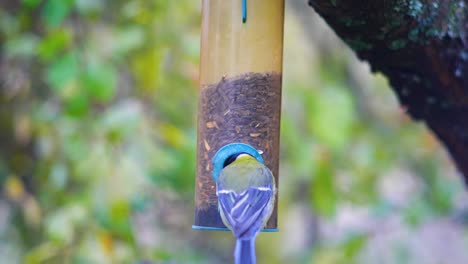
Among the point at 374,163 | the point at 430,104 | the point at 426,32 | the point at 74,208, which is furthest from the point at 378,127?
the point at 426,32

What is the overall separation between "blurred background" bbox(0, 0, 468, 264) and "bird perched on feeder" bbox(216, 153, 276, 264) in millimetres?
1354

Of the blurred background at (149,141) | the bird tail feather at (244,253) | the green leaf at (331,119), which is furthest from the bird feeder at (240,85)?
the green leaf at (331,119)

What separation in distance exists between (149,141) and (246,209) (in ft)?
5.70

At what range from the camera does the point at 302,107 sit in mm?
4559

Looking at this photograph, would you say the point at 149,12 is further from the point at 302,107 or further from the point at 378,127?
the point at 378,127

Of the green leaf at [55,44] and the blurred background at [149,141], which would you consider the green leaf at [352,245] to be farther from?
the green leaf at [55,44]

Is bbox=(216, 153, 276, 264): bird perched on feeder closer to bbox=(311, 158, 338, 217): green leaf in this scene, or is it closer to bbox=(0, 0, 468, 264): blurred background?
bbox=(0, 0, 468, 264): blurred background

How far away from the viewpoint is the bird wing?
2.08m

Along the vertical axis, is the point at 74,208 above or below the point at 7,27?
below

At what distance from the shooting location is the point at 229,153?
7.59 ft

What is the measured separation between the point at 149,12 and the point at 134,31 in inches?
5.0

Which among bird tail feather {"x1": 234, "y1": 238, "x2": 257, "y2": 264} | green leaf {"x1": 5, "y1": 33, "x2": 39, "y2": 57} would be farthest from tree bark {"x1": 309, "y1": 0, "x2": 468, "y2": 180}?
green leaf {"x1": 5, "y1": 33, "x2": 39, "y2": 57}

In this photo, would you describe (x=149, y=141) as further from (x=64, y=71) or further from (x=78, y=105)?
(x=64, y=71)

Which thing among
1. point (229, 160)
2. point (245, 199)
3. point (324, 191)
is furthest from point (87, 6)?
point (245, 199)
